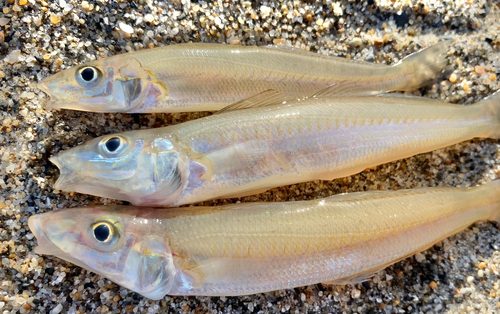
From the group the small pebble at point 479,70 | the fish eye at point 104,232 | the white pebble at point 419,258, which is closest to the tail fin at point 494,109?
the small pebble at point 479,70

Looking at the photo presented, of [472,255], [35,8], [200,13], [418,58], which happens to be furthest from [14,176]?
[472,255]

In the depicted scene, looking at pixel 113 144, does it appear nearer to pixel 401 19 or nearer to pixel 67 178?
pixel 67 178

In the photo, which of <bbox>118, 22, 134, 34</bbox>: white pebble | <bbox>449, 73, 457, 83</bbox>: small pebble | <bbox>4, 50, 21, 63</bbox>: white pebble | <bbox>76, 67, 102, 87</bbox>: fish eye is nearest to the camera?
<bbox>76, 67, 102, 87</bbox>: fish eye

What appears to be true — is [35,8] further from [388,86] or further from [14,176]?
[388,86]

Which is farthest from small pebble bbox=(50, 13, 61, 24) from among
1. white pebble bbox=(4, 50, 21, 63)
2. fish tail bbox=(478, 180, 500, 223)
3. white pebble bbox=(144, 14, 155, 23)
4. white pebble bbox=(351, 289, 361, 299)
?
fish tail bbox=(478, 180, 500, 223)

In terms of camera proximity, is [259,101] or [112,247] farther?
[259,101]

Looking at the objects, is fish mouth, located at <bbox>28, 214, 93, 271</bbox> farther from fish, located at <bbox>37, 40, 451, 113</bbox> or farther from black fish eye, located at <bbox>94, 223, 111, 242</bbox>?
fish, located at <bbox>37, 40, 451, 113</bbox>

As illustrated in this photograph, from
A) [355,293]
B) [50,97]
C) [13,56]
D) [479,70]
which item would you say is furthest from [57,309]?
[479,70]
